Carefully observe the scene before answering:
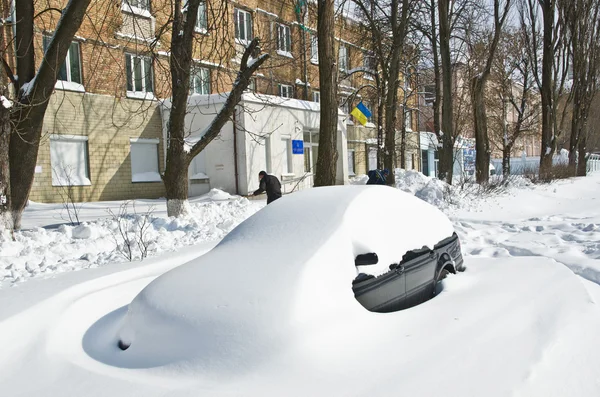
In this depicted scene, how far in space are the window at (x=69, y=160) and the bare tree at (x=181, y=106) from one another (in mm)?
7317

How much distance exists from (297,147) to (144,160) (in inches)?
A: 268

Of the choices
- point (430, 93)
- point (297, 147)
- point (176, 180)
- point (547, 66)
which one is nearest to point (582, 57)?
point (547, 66)

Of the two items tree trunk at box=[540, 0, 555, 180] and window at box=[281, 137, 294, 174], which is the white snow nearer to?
window at box=[281, 137, 294, 174]

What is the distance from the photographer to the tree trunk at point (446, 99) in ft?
56.9

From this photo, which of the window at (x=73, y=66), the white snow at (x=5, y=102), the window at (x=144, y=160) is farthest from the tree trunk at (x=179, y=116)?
the window at (x=144, y=160)

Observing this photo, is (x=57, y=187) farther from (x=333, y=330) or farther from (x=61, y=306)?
(x=333, y=330)

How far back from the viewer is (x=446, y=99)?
17.4m

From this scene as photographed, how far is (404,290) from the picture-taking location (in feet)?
13.0

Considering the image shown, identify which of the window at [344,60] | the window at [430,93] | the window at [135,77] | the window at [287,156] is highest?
the window at [344,60]

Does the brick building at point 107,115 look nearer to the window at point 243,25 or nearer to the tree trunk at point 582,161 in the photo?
the window at point 243,25

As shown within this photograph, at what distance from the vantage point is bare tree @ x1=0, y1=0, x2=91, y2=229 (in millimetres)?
8734

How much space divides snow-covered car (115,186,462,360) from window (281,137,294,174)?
18.0 meters

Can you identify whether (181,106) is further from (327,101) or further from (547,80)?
(547,80)

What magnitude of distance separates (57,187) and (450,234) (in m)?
15.9
